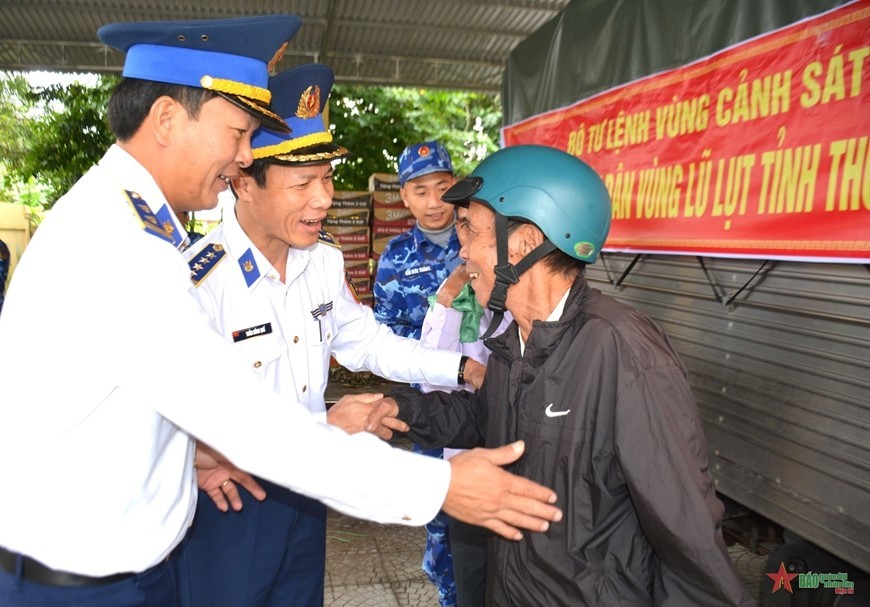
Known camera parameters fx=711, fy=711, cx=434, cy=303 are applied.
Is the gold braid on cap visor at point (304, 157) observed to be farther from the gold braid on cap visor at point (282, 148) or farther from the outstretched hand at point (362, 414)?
the outstretched hand at point (362, 414)

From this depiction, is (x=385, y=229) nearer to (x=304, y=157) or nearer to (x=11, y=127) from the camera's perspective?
(x=304, y=157)

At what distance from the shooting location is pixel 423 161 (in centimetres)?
445

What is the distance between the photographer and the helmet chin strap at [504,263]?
213 centimetres

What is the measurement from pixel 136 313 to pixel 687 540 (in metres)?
1.36

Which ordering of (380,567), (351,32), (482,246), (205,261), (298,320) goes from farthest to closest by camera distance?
(351,32) → (380,567) → (298,320) → (205,261) → (482,246)

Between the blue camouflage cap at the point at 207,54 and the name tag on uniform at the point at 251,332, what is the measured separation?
0.75 m

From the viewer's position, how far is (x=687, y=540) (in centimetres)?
169

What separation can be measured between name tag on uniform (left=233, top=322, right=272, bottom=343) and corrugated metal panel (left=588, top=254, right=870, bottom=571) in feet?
7.30

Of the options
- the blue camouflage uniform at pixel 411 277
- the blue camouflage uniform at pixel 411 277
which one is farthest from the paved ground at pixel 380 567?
the blue camouflage uniform at pixel 411 277

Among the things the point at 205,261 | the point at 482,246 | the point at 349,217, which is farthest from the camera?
the point at 349,217

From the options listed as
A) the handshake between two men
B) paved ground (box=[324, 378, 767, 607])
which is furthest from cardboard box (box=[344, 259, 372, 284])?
the handshake between two men

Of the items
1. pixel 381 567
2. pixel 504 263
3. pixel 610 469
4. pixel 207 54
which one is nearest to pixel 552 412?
pixel 610 469

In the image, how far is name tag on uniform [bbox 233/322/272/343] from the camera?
246 centimetres

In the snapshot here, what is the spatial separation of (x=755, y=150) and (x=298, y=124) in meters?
2.05
